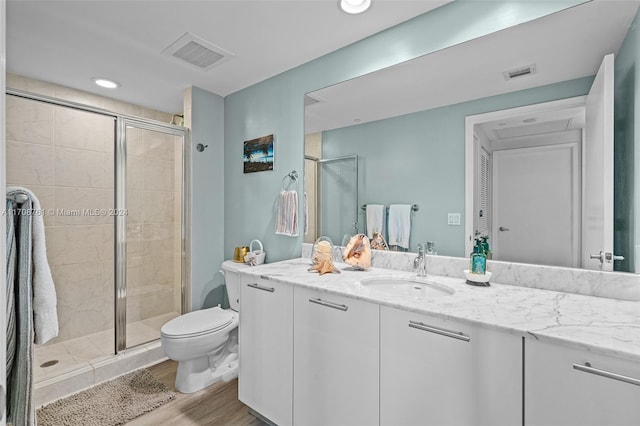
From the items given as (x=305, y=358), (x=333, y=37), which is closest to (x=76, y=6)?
(x=333, y=37)

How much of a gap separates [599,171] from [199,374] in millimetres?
2509

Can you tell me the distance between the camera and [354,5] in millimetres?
1691

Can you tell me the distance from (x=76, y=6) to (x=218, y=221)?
1.80m

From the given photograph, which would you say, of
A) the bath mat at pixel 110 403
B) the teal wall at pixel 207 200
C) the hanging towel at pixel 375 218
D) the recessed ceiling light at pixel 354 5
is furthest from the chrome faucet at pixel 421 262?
the teal wall at pixel 207 200

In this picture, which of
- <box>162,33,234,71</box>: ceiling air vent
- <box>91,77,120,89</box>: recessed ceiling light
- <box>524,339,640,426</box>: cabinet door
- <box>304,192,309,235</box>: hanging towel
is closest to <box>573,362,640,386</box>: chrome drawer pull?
<box>524,339,640,426</box>: cabinet door

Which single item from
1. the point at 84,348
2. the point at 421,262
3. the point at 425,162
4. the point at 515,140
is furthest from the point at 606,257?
the point at 84,348

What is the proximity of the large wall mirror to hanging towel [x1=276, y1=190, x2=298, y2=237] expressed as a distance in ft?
1.60

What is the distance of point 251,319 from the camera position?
1.78 metres

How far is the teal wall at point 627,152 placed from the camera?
121 centimetres

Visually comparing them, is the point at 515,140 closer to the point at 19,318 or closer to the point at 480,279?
the point at 480,279

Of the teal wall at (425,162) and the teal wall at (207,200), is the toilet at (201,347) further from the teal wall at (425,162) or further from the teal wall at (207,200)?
the teal wall at (425,162)

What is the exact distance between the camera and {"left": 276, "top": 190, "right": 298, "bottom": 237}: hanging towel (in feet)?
7.85

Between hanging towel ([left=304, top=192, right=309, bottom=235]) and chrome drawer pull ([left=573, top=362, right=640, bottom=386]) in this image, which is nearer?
chrome drawer pull ([left=573, top=362, right=640, bottom=386])

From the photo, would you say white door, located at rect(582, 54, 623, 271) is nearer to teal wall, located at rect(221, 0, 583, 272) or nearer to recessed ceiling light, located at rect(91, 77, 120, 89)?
teal wall, located at rect(221, 0, 583, 272)
